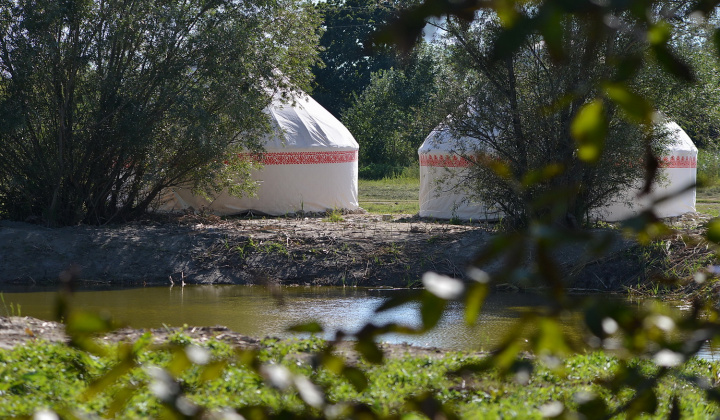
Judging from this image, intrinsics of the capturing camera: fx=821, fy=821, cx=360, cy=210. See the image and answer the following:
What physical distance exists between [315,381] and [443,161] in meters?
11.5

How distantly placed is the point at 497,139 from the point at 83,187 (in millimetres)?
6110

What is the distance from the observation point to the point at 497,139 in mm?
11367

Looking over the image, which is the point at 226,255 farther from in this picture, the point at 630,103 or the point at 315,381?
the point at 630,103

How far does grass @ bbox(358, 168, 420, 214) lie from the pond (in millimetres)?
7346

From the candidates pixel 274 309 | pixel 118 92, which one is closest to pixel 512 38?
pixel 274 309

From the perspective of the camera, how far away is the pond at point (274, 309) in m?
6.78

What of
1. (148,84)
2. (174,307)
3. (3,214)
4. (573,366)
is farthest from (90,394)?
(3,214)

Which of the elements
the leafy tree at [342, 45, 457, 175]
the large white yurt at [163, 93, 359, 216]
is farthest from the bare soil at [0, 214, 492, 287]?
the leafy tree at [342, 45, 457, 175]

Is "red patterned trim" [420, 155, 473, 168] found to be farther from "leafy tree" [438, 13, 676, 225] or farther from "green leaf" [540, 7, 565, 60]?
"green leaf" [540, 7, 565, 60]

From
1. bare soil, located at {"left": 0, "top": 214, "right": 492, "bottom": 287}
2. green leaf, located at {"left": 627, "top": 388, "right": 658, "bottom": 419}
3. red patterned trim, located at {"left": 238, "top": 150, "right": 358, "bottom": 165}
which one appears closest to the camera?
green leaf, located at {"left": 627, "top": 388, "right": 658, "bottom": 419}

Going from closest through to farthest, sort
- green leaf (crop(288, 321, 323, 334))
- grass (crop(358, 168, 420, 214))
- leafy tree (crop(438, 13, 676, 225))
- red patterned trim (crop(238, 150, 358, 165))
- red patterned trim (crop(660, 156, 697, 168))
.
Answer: green leaf (crop(288, 321, 323, 334)) → leafy tree (crop(438, 13, 676, 225)) → red patterned trim (crop(660, 156, 697, 168)) → red patterned trim (crop(238, 150, 358, 165)) → grass (crop(358, 168, 420, 214))

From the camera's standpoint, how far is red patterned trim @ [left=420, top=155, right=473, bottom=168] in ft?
46.9

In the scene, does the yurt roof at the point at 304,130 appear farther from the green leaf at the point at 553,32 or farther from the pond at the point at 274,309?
the green leaf at the point at 553,32

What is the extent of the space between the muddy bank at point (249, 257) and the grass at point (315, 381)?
5165 mm
